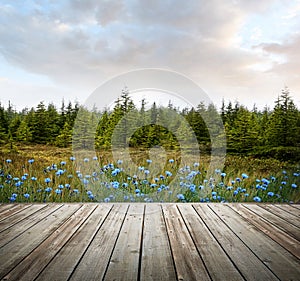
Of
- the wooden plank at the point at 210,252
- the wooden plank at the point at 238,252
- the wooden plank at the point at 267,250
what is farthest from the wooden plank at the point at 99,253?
the wooden plank at the point at 267,250

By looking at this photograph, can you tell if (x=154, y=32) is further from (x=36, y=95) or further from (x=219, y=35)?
(x=36, y=95)

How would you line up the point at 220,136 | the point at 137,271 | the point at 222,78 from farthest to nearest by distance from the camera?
the point at 222,78, the point at 220,136, the point at 137,271

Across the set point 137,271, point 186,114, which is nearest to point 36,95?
point 186,114

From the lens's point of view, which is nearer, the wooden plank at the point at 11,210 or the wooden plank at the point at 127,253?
the wooden plank at the point at 127,253

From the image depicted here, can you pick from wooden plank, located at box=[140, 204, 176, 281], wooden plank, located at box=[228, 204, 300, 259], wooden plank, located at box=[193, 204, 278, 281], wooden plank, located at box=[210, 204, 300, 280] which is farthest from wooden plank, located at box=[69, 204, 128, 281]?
wooden plank, located at box=[228, 204, 300, 259]

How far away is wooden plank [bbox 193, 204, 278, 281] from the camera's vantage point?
1294 mm

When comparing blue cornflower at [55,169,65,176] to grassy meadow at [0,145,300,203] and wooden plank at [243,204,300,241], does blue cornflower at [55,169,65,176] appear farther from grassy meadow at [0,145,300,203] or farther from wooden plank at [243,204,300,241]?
wooden plank at [243,204,300,241]

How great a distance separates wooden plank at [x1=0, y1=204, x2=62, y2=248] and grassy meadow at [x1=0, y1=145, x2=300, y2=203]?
27.0 inches

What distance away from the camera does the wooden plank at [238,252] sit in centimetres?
129

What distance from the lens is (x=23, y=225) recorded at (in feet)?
6.56

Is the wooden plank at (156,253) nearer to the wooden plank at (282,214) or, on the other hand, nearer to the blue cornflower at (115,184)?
the wooden plank at (282,214)

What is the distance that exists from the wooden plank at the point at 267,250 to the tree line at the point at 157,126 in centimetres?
139

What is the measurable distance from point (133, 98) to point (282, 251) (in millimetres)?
2138

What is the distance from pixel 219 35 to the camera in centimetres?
357
